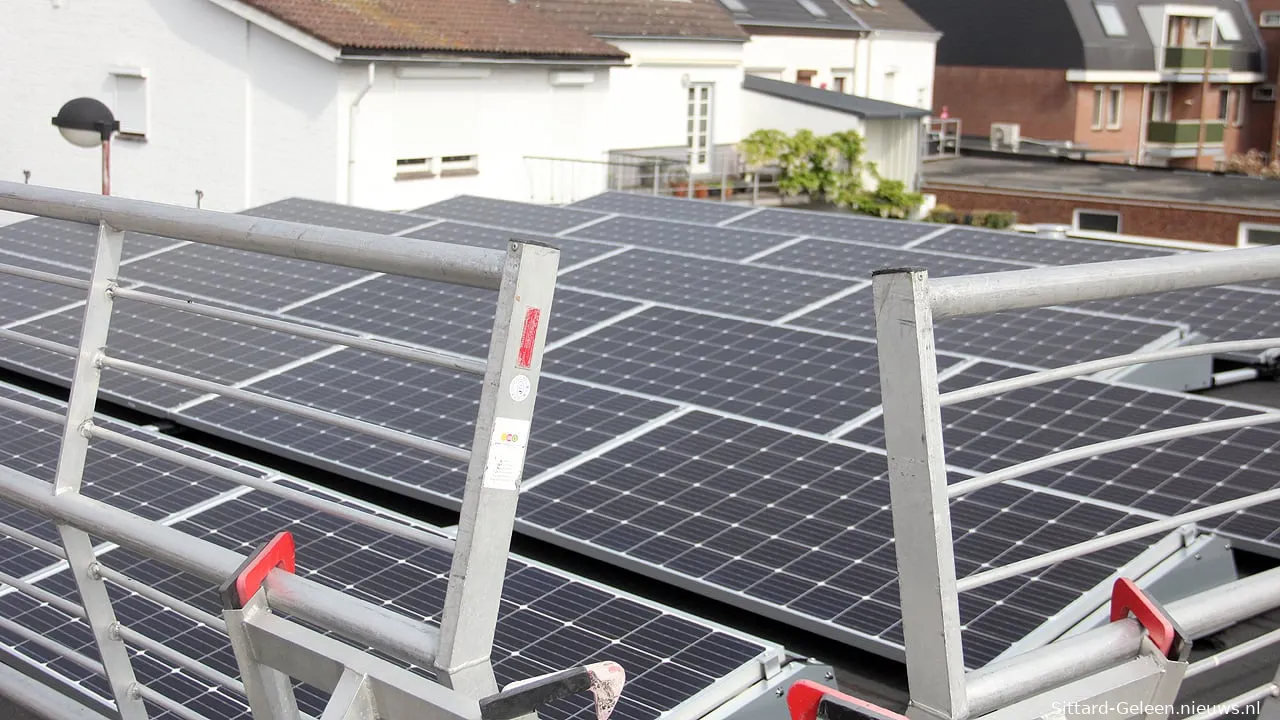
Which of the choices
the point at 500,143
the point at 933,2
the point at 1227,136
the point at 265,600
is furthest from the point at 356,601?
the point at 1227,136

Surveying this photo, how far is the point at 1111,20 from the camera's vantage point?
5491 cm

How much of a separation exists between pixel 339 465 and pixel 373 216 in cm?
701

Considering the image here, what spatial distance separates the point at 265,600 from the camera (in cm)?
289

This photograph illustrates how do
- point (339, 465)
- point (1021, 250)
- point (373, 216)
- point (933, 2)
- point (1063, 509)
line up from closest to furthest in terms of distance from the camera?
point (1063, 509) → point (339, 465) → point (1021, 250) → point (373, 216) → point (933, 2)

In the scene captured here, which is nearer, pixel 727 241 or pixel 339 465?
pixel 339 465

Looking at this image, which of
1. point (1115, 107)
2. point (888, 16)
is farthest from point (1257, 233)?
point (1115, 107)

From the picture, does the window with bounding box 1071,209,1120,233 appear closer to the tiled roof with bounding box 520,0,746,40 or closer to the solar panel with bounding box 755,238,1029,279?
the tiled roof with bounding box 520,0,746,40

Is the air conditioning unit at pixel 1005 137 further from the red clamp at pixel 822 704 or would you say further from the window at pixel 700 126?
the red clamp at pixel 822 704

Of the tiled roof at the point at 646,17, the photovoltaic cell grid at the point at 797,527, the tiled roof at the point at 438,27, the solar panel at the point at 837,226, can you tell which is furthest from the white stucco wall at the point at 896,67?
the photovoltaic cell grid at the point at 797,527

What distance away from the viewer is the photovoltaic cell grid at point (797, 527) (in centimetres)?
452

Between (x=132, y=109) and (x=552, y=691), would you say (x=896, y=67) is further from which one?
→ (x=552, y=691)

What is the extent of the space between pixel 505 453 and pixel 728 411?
157 inches

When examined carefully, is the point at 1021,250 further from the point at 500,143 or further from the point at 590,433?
the point at 500,143

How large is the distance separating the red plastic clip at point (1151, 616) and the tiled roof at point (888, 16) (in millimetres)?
43737
